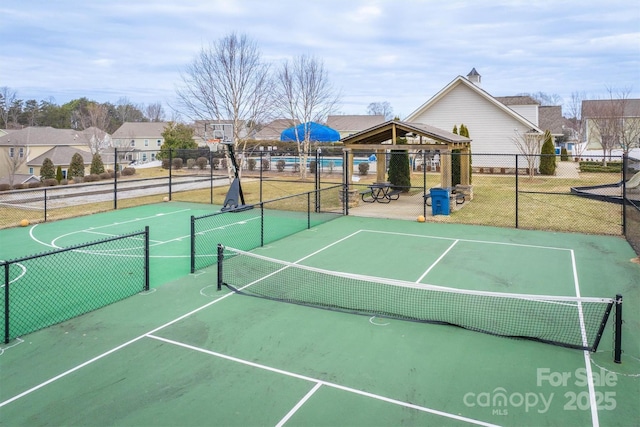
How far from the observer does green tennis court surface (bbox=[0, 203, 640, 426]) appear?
507 cm

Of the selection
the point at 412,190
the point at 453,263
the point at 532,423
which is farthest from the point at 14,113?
the point at 532,423

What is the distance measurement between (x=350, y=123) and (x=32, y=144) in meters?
37.6

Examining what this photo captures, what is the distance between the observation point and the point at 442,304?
27.4ft

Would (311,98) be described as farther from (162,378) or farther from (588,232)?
(162,378)

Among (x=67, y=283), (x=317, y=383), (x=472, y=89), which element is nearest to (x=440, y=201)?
(x=67, y=283)

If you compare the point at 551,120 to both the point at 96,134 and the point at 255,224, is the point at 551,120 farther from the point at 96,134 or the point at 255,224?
the point at 96,134

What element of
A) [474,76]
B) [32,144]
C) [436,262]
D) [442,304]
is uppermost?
[474,76]

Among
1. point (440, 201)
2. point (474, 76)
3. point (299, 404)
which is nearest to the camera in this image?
point (299, 404)

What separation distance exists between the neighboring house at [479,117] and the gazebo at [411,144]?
496 inches

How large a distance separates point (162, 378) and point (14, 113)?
82645 mm

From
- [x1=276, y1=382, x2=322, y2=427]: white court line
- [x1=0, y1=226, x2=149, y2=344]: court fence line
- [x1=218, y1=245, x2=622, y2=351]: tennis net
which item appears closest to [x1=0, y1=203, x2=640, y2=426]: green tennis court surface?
[x1=276, y1=382, x2=322, y2=427]: white court line

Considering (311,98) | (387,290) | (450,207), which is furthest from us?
(311,98)

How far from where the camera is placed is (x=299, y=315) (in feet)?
26.0

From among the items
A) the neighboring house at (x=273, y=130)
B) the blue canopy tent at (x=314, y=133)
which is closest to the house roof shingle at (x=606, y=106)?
the blue canopy tent at (x=314, y=133)
